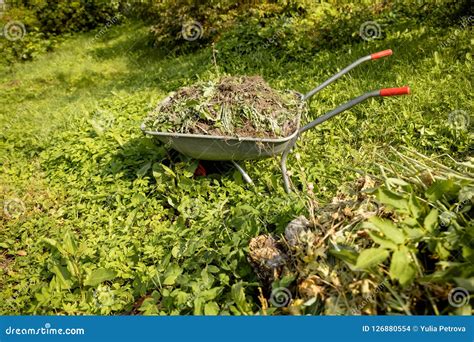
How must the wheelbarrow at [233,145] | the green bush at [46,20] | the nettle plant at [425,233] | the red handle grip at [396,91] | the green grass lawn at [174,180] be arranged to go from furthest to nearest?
the green bush at [46,20], the wheelbarrow at [233,145], the red handle grip at [396,91], the green grass lawn at [174,180], the nettle plant at [425,233]

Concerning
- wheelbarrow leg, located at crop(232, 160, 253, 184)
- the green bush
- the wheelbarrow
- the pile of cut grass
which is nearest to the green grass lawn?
wheelbarrow leg, located at crop(232, 160, 253, 184)

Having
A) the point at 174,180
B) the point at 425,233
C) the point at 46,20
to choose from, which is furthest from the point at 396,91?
the point at 46,20

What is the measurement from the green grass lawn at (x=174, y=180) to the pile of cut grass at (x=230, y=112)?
406 mm

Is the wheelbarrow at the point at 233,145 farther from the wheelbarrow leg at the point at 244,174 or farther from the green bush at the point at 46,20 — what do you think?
the green bush at the point at 46,20

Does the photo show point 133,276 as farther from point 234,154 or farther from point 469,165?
point 469,165

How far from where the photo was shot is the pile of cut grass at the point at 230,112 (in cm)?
336

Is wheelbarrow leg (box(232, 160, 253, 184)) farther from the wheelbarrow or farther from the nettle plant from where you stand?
the nettle plant

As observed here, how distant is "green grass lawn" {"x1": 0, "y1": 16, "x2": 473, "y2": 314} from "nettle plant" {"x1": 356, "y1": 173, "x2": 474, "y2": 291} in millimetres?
481

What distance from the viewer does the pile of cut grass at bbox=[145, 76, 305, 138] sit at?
336 cm

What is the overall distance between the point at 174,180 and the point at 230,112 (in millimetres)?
797

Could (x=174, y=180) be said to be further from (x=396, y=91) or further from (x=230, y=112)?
(x=396, y=91)

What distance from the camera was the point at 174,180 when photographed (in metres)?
3.66

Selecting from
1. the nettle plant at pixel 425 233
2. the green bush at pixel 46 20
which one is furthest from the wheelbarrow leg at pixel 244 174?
the green bush at pixel 46 20

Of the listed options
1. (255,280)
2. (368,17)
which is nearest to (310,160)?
(255,280)
